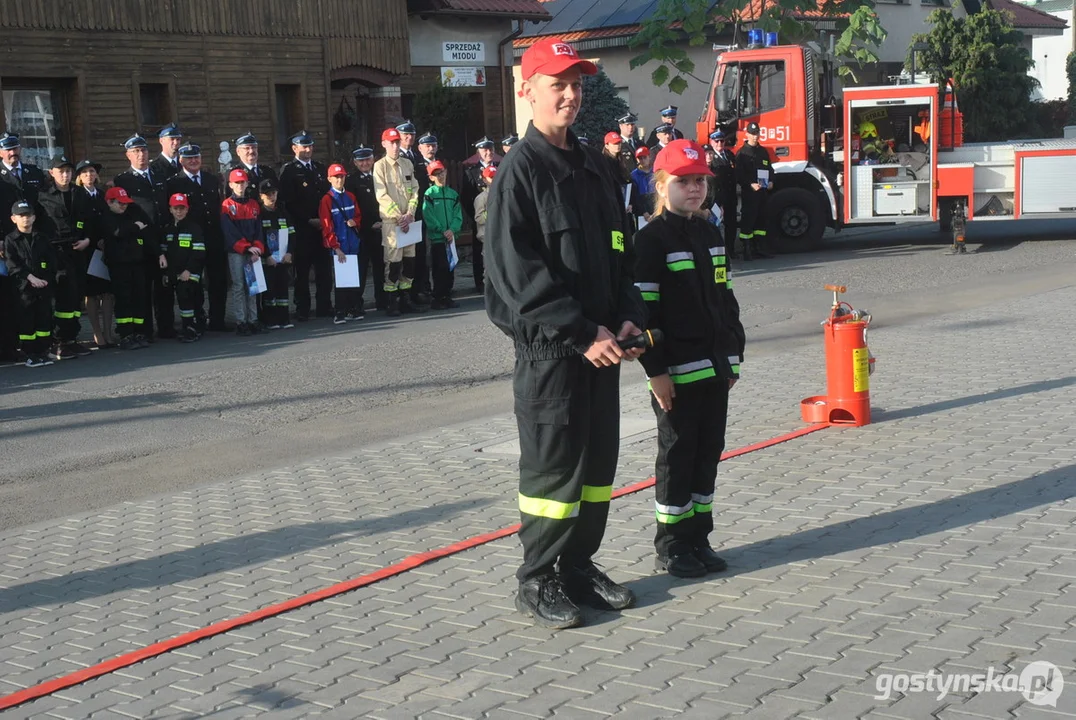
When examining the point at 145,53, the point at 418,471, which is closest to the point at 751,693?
the point at 418,471

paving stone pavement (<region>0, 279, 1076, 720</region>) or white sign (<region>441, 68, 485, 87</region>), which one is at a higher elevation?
white sign (<region>441, 68, 485, 87</region>)

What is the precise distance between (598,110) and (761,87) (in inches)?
340

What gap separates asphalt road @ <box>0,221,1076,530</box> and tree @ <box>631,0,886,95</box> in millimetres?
7410

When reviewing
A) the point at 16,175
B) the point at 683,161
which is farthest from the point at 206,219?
the point at 683,161

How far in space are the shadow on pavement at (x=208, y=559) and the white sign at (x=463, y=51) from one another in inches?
781

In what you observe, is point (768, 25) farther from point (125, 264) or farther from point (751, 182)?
point (125, 264)

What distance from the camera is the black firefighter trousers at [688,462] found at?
5.64m

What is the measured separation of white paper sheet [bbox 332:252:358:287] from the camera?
1504 centimetres

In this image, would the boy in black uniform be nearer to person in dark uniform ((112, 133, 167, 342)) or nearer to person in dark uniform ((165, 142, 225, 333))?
person in dark uniform ((112, 133, 167, 342))

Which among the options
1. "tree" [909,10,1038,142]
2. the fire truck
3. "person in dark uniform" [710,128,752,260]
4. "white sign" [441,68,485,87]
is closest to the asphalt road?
"person in dark uniform" [710,128,752,260]

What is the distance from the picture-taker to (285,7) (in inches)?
880

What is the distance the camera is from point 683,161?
5.55 m

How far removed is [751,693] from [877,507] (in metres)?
2.41

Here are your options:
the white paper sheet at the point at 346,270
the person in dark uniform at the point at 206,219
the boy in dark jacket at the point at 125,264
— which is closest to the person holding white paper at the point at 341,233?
the white paper sheet at the point at 346,270
